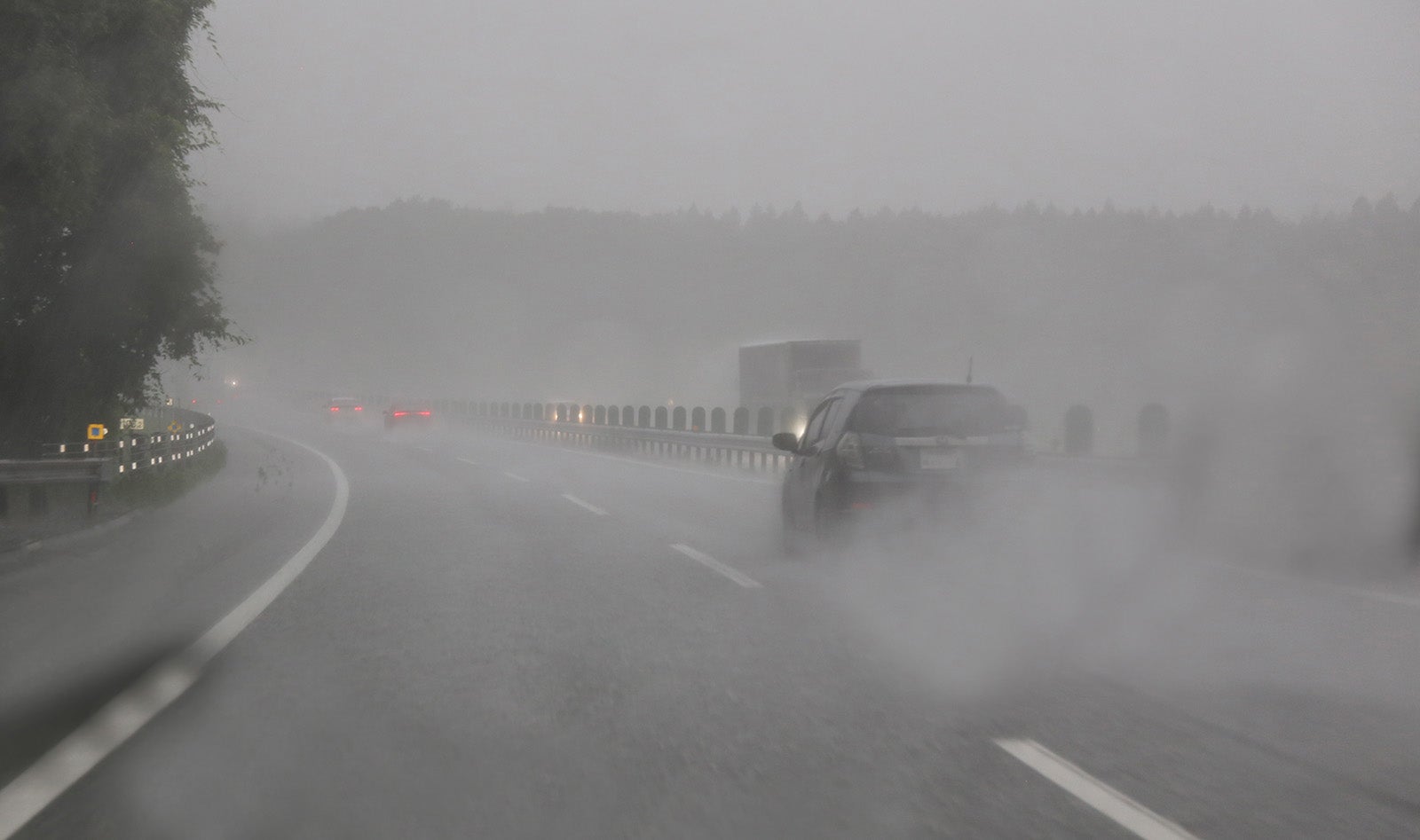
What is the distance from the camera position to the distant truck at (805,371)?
34.3 metres

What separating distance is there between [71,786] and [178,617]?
372cm

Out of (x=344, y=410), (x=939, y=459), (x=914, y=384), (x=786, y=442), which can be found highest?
(x=344, y=410)

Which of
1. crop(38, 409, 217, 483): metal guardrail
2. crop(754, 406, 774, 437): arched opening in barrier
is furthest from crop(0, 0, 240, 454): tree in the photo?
crop(754, 406, 774, 437): arched opening in barrier

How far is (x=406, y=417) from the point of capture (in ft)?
149

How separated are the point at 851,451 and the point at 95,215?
1513 cm

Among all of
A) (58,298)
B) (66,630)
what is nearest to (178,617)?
(66,630)

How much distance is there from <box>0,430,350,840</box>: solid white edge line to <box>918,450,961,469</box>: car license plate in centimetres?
487

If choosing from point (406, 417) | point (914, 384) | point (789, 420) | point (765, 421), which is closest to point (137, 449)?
point (914, 384)

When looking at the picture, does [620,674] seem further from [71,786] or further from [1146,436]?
[1146,436]

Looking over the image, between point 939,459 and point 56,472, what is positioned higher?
point 939,459

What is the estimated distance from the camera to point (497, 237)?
554 ft

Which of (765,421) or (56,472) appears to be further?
(765,421)

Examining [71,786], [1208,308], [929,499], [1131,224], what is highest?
[1131,224]

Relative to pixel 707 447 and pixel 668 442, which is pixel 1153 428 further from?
pixel 668 442
